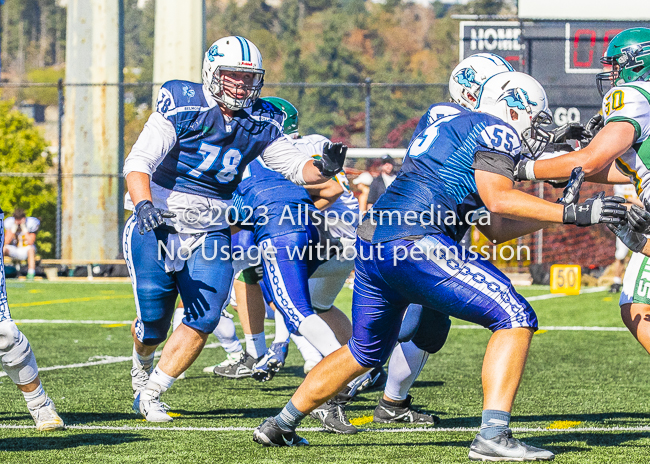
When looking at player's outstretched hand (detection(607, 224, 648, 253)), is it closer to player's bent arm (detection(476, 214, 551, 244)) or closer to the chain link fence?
player's bent arm (detection(476, 214, 551, 244))

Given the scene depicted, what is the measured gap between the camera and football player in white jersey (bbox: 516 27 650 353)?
4.04 metres

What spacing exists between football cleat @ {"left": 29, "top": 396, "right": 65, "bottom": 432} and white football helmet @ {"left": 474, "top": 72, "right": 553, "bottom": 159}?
96.8 inches

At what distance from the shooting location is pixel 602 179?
4652 mm

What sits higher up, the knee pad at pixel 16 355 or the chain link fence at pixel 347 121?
the chain link fence at pixel 347 121

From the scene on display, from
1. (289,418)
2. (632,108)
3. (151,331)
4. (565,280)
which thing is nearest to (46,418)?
(151,331)

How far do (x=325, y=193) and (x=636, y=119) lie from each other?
7.64 feet

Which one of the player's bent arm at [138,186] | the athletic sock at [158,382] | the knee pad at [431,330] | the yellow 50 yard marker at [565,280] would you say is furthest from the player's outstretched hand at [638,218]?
the yellow 50 yard marker at [565,280]

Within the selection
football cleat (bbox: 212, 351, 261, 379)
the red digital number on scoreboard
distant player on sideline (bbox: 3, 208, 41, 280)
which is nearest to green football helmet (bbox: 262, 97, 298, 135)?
football cleat (bbox: 212, 351, 261, 379)

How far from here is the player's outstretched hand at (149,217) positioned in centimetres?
435

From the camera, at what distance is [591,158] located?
13.2 ft

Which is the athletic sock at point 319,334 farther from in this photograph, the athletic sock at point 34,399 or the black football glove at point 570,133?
the black football glove at point 570,133

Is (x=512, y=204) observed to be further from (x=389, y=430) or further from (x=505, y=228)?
(x=389, y=430)

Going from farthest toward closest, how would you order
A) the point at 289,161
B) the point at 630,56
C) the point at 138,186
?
the point at 289,161 < the point at 138,186 < the point at 630,56

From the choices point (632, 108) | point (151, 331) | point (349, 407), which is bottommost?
point (349, 407)
